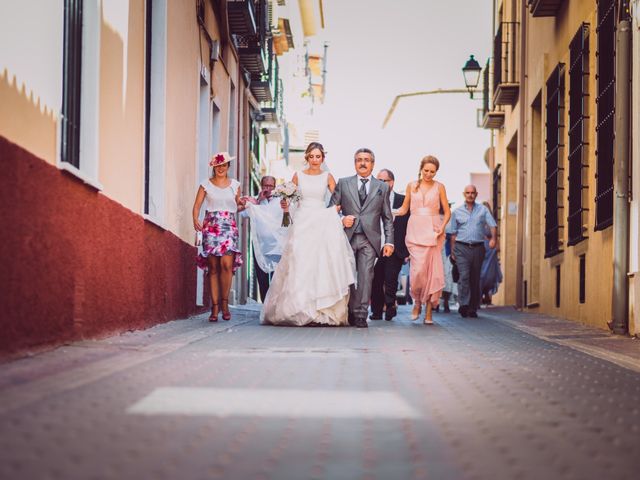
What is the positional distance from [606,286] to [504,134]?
1452 cm

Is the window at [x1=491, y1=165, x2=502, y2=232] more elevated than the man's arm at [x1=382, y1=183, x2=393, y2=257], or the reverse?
the window at [x1=491, y1=165, x2=502, y2=232]

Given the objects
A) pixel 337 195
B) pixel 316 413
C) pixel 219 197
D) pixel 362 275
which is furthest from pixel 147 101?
pixel 316 413

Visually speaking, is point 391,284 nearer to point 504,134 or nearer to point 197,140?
point 197,140

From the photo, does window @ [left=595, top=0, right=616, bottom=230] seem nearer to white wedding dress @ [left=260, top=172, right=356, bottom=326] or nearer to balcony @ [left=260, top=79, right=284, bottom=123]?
white wedding dress @ [left=260, top=172, right=356, bottom=326]

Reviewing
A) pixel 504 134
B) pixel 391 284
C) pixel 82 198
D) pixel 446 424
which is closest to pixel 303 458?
pixel 446 424

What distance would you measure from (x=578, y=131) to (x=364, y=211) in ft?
9.85

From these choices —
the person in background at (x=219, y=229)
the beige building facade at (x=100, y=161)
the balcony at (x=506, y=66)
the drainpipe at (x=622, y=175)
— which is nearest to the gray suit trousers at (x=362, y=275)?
the person in background at (x=219, y=229)

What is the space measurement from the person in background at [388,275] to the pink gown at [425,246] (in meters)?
0.49

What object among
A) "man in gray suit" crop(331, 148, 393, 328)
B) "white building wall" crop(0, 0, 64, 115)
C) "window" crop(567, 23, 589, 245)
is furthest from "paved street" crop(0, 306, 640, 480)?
"window" crop(567, 23, 589, 245)

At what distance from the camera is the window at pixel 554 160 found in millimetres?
16891

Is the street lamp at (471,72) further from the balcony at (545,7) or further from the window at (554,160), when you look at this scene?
the balcony at (545,7)

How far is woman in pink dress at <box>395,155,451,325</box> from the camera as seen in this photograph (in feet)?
48.8

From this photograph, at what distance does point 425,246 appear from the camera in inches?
591

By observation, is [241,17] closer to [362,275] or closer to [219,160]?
[219,160]
